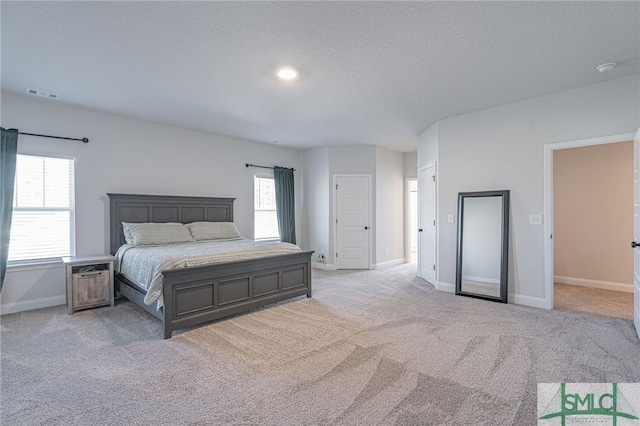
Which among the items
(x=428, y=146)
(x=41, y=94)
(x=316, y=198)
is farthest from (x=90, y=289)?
(x=428, y=146)

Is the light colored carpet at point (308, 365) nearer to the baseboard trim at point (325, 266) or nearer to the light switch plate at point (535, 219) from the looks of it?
the light switch plate at point (535, 219)

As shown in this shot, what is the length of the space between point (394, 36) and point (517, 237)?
3.13m

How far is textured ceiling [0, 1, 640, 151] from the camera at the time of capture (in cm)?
232

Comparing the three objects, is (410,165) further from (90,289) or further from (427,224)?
(90,289)

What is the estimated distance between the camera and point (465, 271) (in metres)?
4.70

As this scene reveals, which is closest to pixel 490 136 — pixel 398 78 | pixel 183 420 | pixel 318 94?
pixel 398 78

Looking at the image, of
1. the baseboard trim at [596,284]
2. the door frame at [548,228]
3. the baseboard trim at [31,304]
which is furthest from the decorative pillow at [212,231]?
the baseboard trim at [596,284]

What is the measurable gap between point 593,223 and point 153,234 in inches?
262

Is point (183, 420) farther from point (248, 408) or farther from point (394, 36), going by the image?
point (394, 36)

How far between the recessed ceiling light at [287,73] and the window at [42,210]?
129 inches

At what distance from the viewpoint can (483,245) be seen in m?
4.55

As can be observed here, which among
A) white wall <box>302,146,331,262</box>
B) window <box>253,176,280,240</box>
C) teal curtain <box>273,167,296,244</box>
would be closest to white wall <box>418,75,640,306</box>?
white wall <box>302,146,331,262</box>

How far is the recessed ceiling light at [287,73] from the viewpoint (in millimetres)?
3189

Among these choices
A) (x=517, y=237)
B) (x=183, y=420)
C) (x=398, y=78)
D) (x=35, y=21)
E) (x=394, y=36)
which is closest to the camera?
(x=183, y=420)
